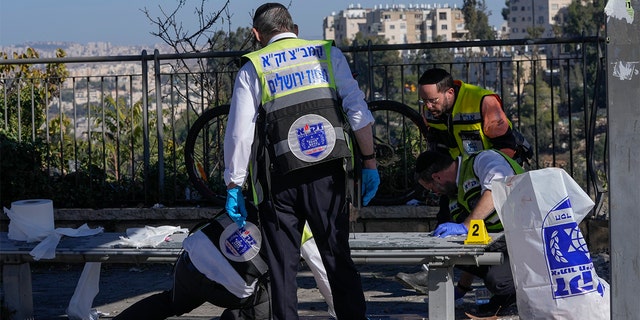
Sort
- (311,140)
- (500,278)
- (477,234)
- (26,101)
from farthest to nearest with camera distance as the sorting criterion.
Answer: (26,101) → (500,278) → (477,234) → (311,140)

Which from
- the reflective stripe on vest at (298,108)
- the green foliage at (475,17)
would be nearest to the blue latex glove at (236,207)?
the reflective stripe on vest at (298,108)

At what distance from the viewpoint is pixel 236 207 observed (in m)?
4.92

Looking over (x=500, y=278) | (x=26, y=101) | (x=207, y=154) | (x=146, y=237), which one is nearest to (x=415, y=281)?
(x=500, y=278)

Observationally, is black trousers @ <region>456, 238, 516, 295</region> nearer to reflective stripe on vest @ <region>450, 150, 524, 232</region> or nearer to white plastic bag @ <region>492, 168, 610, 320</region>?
reflective stripe on vest @ <region>450, 150, 524, 232</region>

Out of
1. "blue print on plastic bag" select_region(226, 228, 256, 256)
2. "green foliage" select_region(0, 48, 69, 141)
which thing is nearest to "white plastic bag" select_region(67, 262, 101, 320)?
"blue print on plastic bag" select_region(226, 228, 256, 256)

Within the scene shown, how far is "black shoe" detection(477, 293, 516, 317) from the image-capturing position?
5914mm

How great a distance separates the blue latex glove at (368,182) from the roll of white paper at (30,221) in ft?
6.23

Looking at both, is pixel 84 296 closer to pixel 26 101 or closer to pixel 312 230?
pixel 312 230

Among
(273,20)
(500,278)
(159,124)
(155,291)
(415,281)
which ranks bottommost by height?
(155,291)

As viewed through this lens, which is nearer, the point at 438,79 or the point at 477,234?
the point at 477,234

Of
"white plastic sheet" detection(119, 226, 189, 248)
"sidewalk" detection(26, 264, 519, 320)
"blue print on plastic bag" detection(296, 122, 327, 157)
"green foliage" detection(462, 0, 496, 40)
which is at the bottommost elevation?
"sidewalk" detection(26, 264, 519, 320)

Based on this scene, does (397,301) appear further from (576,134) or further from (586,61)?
(576,134)

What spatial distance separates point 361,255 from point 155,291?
2342 mm

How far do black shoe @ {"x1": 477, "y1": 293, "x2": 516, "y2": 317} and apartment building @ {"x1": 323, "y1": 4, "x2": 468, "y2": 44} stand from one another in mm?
91858
